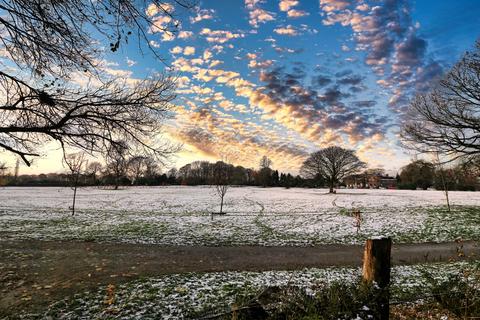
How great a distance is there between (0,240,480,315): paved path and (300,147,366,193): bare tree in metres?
51.2

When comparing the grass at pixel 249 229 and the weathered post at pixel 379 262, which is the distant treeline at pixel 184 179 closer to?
the grass at pixel 249 229

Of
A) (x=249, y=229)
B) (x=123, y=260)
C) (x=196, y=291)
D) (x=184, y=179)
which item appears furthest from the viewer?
(x=184, y=179)

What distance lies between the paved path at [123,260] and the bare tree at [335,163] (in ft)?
168

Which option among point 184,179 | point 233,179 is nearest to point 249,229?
point 233,179

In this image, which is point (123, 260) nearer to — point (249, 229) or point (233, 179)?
point (249, 229)

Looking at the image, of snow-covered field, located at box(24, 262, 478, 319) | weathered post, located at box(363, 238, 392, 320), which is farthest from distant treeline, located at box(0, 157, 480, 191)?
weathered post, located at box(363, 238, 392, 320)

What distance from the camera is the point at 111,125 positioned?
671 centimetres

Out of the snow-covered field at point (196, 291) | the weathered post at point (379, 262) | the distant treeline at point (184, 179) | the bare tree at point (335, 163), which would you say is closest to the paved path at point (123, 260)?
the snow-covered field at point (196, 291)

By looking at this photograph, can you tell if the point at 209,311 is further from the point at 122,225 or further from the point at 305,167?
the point at 305,167

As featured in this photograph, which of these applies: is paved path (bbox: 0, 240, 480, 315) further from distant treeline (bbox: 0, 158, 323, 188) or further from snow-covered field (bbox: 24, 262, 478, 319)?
distant treeline (bbox: 0, 158, 323, 188)

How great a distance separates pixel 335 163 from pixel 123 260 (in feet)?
201

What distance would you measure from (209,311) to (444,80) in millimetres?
19112

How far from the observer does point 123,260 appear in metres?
12.0

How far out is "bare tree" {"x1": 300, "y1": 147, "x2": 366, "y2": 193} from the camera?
66.6m
